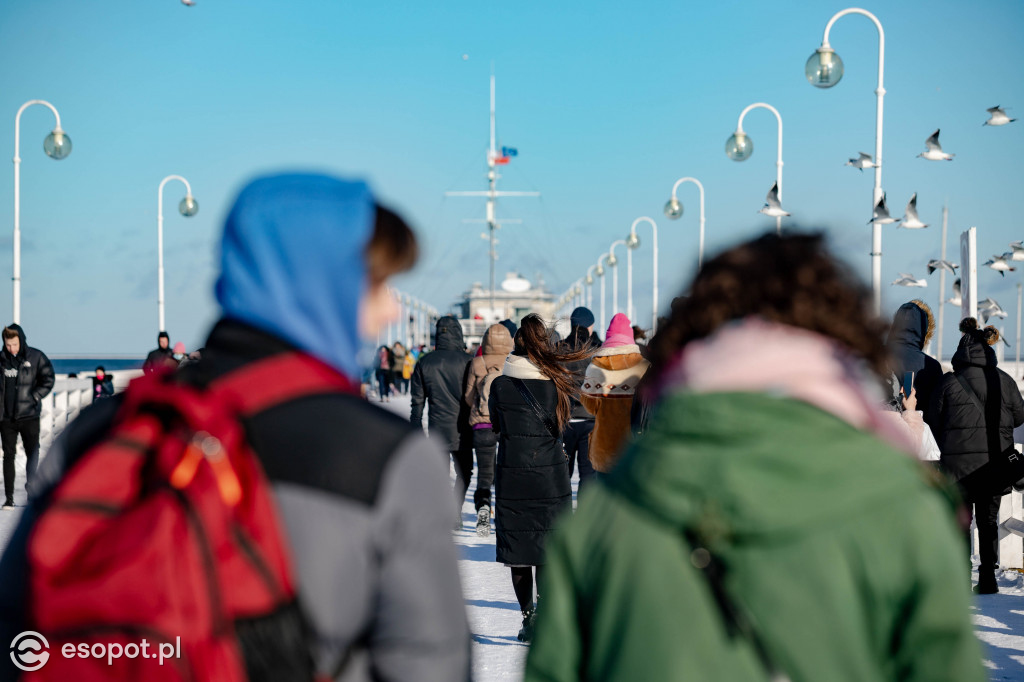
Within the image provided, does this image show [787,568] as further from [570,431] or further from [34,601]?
[570,431]

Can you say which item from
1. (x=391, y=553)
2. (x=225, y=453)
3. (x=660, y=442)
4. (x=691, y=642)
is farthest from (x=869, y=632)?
(x=225, y=453)

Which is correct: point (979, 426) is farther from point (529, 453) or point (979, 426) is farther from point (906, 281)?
point (906, 281)

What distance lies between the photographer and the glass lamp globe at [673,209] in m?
23.3

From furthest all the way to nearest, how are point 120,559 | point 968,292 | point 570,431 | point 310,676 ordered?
point 968,292
point 570,431
point 310,676
point 120,559

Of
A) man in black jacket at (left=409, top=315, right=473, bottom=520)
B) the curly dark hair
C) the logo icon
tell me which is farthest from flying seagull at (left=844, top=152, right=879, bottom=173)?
the logo icon

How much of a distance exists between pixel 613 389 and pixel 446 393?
128 inches

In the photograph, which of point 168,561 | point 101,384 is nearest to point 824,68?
point 168,561

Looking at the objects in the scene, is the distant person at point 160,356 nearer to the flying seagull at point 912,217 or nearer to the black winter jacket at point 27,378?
the black winter jacket at point 27,378

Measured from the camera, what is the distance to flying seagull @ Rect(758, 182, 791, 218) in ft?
52.4

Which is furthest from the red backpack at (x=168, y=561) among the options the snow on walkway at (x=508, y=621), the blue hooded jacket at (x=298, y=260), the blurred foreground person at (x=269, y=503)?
the snow on walkway at (x=508, y=621)

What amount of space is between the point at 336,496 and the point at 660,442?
534 millimetres

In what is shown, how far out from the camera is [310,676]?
1.48 m

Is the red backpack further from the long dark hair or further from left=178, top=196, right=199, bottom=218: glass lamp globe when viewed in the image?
left=178, top=196, right=199, bottom=218: glass lamp globe

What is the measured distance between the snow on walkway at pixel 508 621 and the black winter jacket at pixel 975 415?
3.16 ft
